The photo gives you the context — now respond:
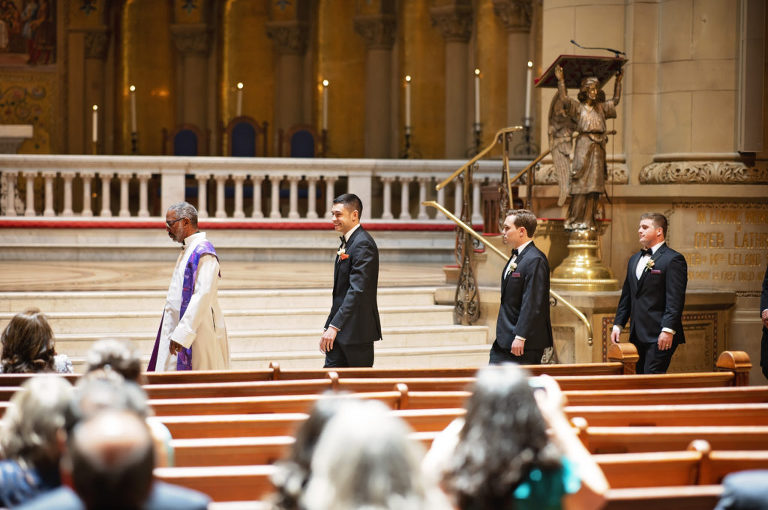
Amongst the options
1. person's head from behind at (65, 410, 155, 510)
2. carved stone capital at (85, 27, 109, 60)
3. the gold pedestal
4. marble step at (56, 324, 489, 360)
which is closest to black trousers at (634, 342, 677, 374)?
the gold pedestal

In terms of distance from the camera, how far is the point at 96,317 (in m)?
8.38

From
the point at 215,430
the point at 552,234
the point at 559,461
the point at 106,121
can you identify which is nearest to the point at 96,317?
the point at 552,234

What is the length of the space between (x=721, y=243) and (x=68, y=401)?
24.7ft

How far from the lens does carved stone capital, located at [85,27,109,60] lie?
1853cm

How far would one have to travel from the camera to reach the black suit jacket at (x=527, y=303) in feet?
20.0

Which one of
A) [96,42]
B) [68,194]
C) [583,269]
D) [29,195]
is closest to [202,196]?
[68,194]

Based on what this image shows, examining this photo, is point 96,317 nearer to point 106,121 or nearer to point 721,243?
point 721,243

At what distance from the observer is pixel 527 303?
6121mm

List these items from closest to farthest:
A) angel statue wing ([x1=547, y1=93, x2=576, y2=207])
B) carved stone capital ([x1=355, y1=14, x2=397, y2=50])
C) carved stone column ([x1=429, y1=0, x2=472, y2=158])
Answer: angel statue wing ([x1=547, y1=93, x2=576, y2=207])
carved stone column ([x1=429, y1=0, x2=472, y2=158])
carved stone capital ([x1=355, y1=14, x2=397, y2=50])

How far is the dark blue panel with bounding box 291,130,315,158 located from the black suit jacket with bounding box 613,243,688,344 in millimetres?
10027

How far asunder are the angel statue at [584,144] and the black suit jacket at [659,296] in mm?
1584

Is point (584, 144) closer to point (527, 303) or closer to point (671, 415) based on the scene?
point (527, 303)

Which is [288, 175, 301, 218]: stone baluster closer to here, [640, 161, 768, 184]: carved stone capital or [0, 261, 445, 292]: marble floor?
[0, 261, 445, 292]: marble floor

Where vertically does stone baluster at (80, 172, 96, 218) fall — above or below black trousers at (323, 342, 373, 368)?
above
